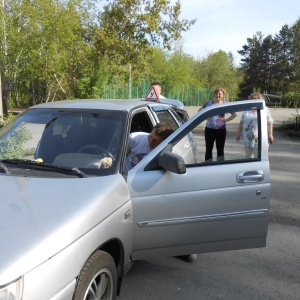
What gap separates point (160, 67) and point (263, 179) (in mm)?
37273

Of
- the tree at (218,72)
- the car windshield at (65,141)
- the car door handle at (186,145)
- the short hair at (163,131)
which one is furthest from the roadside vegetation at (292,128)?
the tree at (218,72)

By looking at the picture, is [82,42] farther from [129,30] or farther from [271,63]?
[271,63]

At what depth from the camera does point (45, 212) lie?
7.26 feet

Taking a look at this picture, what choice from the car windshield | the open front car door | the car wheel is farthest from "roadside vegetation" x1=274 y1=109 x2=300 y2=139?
the car wheel

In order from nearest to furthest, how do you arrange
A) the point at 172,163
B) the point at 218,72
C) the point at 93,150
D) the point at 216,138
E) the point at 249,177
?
the point at 172,163
the point at 249,177
the point at 93,150
the point at 216,138
the point at 218,72

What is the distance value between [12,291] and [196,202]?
164 cm

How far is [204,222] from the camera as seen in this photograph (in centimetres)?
301

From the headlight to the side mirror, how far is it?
55.6 inches

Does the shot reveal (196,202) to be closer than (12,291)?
No

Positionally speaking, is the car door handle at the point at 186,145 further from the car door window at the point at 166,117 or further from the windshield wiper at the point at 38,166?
the windshield wiper at the point at 38,166

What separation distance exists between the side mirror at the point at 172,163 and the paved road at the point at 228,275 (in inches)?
45.9

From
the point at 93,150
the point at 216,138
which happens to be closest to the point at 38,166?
the point at 93,150

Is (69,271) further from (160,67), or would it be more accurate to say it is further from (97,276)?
(160,67)

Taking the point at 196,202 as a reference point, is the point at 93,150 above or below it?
above
